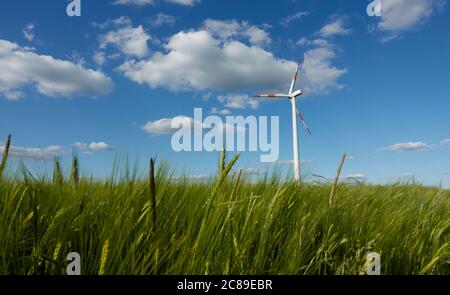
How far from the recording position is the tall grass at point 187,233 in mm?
1929

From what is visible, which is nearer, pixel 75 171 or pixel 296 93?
pixel 75 171

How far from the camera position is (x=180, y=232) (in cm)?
243

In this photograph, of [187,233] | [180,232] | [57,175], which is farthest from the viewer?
[57,175]

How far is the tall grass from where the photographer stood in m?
1.93

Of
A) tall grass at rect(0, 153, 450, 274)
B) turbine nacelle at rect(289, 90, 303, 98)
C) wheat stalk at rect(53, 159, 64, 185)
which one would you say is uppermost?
turbine nacelle at rect(289, 90, 303, 98)

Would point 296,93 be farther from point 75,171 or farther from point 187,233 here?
point 187,233

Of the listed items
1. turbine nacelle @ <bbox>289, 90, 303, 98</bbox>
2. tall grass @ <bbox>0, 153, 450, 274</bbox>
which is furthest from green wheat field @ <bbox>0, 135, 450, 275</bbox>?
turbine nacelle @ <bbox>289, 90, 303, 98</bbox>

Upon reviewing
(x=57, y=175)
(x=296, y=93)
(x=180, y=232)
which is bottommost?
(x=180, y=232)

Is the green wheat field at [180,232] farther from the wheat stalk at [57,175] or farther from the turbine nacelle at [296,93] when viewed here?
the turbine nacelle at [296,93]

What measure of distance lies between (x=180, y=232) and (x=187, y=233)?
1.44 feet

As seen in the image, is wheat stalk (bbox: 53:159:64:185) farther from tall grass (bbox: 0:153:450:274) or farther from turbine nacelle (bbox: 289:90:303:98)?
turbine nacelle (bbox: 289:90:303:98)

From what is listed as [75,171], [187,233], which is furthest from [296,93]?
[187,233]

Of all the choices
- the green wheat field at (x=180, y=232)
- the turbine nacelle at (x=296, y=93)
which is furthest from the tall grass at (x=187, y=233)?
the turbine nacelle at (x=296, y=93)
